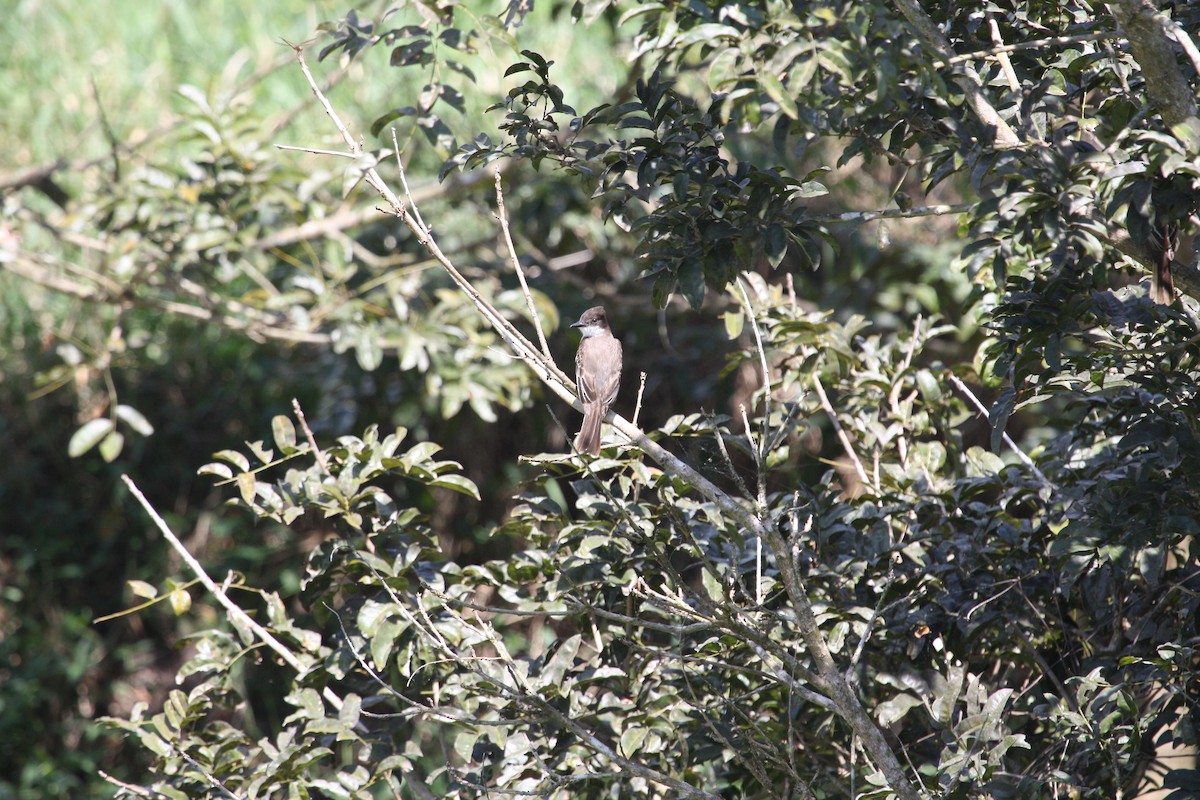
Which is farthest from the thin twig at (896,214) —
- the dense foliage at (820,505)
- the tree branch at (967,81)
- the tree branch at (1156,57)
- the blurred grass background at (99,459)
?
the blurred grass background at (99,459)

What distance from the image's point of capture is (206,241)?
14.0 feet

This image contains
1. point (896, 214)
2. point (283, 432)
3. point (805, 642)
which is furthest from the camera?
point (283, 432)

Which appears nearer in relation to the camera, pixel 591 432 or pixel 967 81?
pixel 967 81

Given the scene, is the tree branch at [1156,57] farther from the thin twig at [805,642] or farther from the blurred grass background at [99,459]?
the blurred grass background at [99,459]

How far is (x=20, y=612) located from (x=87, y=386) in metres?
1.24

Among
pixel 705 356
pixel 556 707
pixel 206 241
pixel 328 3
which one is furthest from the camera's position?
pixel 328 3

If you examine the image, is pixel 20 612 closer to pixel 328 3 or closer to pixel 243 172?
pixel 243 172

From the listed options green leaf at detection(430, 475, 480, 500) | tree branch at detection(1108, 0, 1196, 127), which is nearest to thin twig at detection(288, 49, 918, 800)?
green leaf at detection(430, 475, 480, 500)

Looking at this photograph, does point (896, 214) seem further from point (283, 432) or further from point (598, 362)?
point (598, 362)

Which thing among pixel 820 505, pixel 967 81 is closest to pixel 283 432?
pixel 820 505

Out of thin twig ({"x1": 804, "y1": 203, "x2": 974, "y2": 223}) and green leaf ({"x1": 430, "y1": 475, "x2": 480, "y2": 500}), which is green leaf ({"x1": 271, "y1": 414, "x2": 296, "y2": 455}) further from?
thin twig ({"x1": 804, "y1": 203, "x2": 974, "y2": 223})

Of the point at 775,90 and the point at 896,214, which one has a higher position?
the point at 775,90

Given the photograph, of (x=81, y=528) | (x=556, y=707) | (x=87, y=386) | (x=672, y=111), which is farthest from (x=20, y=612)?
(x=672, y=111)

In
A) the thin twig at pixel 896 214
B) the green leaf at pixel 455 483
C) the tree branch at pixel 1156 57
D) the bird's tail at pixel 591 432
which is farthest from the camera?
the bird's tail at pixel 591 432
